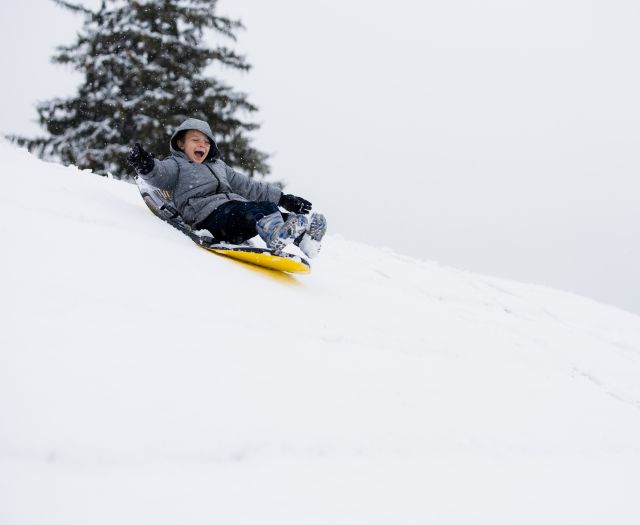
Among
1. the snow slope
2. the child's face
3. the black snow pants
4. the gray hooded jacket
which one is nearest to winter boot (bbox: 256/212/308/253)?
the black snow pants

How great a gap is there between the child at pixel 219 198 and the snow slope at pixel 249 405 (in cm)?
34

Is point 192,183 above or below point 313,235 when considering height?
above

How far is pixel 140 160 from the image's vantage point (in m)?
3.50

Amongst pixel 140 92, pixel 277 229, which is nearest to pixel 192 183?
pixel 277 229

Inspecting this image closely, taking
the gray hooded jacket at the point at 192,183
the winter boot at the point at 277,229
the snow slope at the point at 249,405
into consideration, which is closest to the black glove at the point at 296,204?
the gray hooded jacket at the point at 192,183

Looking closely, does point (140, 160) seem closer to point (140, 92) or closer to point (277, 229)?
point (277, 229)

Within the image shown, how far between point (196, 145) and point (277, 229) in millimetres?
1386

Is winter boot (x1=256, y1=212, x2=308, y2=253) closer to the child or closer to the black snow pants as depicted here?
the child

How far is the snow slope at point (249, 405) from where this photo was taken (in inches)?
45.3

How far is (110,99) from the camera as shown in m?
11.3

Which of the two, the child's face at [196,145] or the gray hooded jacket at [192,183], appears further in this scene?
the child's face at [196,145]

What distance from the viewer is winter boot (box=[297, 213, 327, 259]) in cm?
354

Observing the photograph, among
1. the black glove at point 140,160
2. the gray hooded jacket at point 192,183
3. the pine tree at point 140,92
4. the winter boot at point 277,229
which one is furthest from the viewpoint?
the pine tree at point 140,92

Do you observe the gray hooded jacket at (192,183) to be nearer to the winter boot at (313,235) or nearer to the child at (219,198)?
the child at (219,198)
